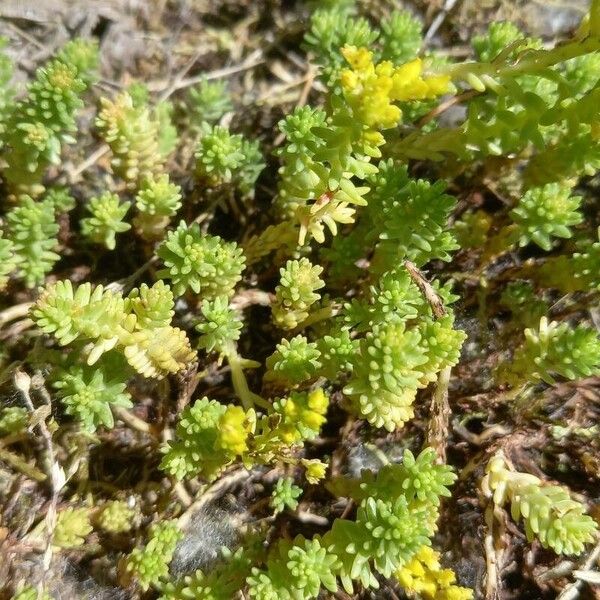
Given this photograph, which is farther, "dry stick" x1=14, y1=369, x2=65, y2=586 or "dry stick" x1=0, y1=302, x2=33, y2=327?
"dry stick" x1=0, y1=302, x2=33, y2=327

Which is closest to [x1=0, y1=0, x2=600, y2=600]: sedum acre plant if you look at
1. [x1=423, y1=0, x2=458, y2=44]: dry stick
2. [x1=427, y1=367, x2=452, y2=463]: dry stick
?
[x1=427, y1=367, x2=452, y2=463]: dry stick

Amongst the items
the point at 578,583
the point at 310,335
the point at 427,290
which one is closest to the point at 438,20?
the point at 427,290

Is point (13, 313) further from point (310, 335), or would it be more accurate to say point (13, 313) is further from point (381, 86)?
point (381, 86)

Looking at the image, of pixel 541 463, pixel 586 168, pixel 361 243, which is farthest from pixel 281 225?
pixel 541 463

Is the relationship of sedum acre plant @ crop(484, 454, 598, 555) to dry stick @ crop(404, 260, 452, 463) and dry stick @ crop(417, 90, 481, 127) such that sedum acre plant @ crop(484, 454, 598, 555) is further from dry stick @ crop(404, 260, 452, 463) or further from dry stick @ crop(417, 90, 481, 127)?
dry stick @ crop(417, 90, 481, 127)

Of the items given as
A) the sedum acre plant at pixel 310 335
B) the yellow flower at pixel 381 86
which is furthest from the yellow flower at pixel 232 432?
the yellow flower at pixel 381 86

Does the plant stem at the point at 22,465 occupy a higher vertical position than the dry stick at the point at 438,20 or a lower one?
lower

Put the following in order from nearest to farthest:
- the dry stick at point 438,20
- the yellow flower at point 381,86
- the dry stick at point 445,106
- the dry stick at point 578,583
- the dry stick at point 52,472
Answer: the yellow flower at point 381,86 → the dry stick at point 52,472 → the dry stick at point 578,583 → the dry stick at point 445,106 → the dry stick at point 438,20

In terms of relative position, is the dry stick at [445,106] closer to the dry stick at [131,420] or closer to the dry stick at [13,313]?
the dry stick at [131,420]

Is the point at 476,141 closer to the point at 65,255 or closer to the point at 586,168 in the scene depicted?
the point at 586,168
